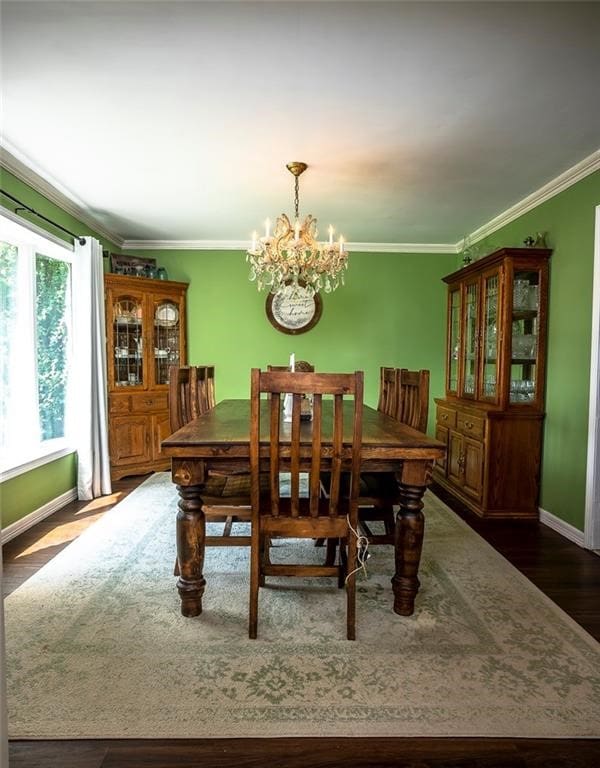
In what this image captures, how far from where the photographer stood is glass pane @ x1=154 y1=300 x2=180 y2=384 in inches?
175

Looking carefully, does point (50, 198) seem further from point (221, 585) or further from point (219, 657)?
point (219, 657)

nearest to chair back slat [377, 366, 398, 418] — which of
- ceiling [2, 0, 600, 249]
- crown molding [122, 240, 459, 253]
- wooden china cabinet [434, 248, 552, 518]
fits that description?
wooden china cabinet [434, 248, 552, 518]

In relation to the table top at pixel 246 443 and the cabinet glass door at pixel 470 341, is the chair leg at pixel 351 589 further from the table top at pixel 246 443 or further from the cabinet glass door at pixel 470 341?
the cabinet glass door at pixel 470 341

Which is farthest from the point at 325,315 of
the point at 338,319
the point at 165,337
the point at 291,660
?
the point at 291,660

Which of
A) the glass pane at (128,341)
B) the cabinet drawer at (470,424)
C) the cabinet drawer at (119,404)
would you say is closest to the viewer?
the cabinet drawer at (470,424)

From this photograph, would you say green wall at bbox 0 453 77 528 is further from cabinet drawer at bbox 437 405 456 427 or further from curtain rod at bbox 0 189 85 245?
cabinet drawer at bbox 437 405 456 427

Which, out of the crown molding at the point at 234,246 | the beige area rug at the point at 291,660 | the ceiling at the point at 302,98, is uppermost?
the ceiling at the point at 302,98

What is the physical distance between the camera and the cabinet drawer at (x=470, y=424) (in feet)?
10.8

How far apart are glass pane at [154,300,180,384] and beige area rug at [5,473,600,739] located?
2.35 metres

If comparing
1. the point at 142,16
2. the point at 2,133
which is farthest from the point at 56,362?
the point at 142,16

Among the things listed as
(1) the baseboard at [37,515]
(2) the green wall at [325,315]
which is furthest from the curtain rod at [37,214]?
(1) the baseboard at [37,515]

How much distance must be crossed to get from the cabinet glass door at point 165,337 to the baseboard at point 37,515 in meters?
1.37

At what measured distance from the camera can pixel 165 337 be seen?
4531mm

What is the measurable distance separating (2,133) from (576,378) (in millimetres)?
3864
